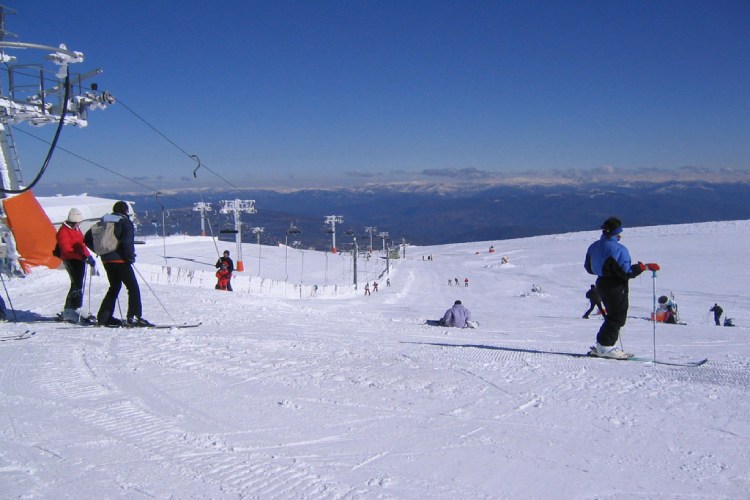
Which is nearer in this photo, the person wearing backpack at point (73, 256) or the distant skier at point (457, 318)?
the person wearing backpack at point (73, 256)

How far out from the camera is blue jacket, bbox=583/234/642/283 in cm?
640

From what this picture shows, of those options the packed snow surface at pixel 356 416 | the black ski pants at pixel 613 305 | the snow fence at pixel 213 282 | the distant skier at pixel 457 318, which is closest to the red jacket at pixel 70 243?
the packed snow surface at pixel 356 416

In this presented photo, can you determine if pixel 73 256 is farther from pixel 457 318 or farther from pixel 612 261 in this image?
pixel 612 261

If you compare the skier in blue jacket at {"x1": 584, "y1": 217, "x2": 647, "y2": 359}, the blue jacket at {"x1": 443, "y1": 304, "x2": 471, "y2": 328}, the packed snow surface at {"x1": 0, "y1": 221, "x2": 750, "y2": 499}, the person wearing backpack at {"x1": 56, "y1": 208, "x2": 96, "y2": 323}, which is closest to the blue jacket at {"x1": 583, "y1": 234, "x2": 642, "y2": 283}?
the skier in blue jacket at {"x1": 584, "y1": 217, "x2": 647, "y2": 359}

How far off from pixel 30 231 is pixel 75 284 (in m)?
11.0

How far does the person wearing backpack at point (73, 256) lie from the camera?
838 cm

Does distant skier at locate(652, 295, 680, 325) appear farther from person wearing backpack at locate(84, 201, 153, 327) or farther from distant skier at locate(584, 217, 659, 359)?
person wearing backpack at locate(84, 201, 153, 327)

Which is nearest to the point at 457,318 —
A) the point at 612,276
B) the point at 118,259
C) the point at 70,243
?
the point at 612,276

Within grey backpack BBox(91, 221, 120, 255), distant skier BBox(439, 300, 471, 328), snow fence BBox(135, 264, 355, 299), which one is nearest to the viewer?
grey backpack BBox(91, 221, 120, 255)

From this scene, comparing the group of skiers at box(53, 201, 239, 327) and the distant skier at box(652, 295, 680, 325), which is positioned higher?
the group of skiers at box(53, 201, 239, 327)

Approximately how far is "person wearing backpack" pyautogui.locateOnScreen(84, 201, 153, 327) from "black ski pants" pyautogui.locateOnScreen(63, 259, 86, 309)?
704mm

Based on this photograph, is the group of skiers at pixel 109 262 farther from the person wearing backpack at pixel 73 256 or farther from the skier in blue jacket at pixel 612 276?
the skier in blue jacket at pixel 612 276

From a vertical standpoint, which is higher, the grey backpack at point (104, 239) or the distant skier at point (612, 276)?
the grey backpack at point (104, 239)

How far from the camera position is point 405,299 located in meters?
33.7
